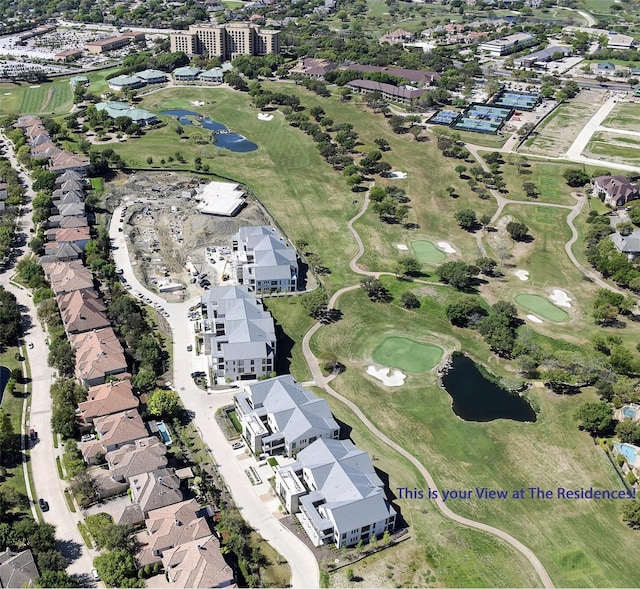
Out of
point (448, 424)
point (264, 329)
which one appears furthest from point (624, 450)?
point (264, 329)

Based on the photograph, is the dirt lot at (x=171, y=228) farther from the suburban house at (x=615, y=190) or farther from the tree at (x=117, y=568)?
the suburban house at (x=615, y=190)

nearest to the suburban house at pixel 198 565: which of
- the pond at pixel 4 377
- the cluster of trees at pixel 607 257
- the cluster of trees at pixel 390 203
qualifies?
the pond at pixel 4 377

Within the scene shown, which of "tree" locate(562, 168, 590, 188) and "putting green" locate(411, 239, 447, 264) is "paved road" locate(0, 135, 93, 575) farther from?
"tree" locate(562, 168, 590, 188)

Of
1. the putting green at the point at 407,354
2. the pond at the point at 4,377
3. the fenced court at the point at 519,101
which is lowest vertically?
the putting green at the point at 407,354

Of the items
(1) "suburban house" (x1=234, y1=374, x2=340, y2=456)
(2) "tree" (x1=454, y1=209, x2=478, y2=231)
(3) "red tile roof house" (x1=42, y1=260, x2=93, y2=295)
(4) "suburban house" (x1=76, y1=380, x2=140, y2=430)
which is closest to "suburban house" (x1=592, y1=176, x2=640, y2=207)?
(2) "tree" (x1=454, y1=209, x2=478, y2=231)

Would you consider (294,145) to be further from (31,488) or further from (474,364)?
(31,488)

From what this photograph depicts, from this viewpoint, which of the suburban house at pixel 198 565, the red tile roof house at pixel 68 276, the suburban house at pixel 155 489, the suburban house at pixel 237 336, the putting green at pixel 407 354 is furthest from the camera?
the red tile roof house at pixel 68 276

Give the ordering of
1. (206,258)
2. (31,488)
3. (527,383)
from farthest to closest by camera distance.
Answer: (206,258), (527,383), (31,488)
